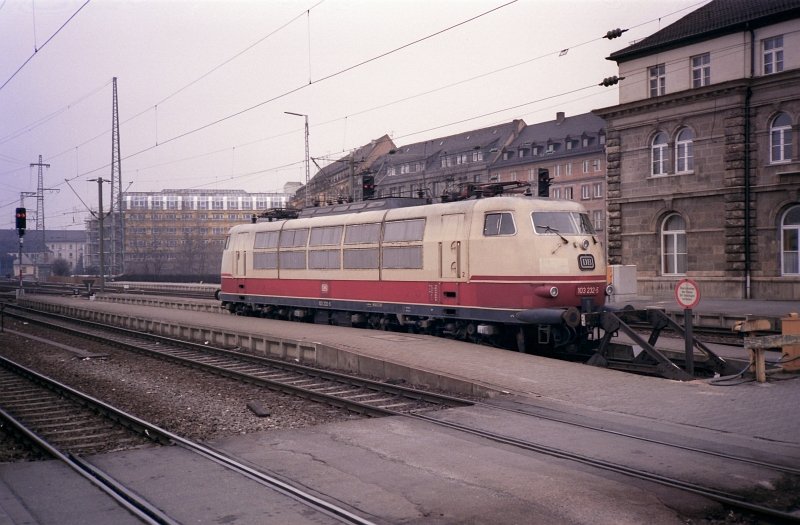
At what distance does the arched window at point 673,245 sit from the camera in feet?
111

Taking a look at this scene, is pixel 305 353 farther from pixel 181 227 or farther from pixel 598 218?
pixel 181 227

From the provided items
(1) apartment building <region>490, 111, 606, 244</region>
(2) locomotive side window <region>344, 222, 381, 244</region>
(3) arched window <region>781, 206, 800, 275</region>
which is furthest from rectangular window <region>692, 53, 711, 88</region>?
(1) apartment building <region>490, 111, 606, 244</region>

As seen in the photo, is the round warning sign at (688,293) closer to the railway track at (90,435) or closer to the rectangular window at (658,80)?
the railway track at (90,435)

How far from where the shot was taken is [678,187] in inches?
1315

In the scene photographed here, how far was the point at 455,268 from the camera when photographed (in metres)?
17.6

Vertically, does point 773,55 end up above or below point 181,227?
above

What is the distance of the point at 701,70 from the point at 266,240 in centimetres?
2095

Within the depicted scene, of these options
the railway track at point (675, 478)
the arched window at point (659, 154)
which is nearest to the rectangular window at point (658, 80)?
the arched window at point (659, 154)

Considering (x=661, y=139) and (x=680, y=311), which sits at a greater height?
(x=661, y=139)

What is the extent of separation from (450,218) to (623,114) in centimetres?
2100

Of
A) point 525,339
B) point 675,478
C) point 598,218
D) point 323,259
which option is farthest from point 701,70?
point 598,218

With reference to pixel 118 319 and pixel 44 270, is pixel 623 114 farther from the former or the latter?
pixel 44 270

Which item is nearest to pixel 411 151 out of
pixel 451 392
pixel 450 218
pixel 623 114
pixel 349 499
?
pixel 623 114

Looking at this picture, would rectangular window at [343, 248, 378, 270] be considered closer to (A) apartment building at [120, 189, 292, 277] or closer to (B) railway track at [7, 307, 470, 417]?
(B) railway track at [7, 307, 470, 417]
